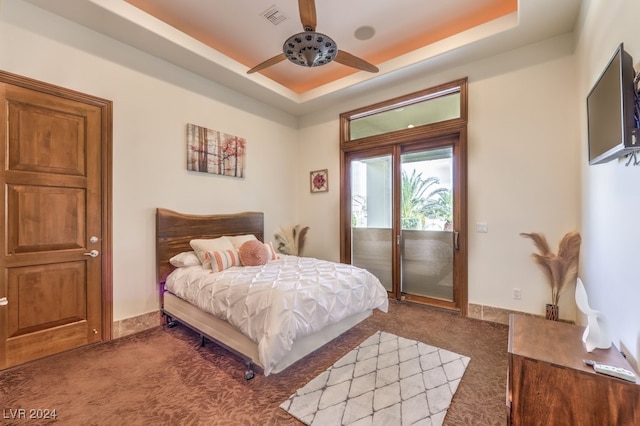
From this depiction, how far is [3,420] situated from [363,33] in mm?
4528

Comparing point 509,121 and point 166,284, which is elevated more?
point 509,121

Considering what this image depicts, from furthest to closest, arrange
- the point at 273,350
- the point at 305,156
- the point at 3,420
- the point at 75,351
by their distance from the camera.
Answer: the point at 305,156 → the point at 75,351 → the point at 273,350 → the point at 3,420

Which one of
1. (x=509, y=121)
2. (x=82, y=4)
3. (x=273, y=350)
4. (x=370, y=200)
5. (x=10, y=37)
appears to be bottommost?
(x=273, y=350)

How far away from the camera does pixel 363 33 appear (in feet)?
10.6

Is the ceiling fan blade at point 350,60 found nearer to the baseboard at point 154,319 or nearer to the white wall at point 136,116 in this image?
the white wall at point 136,116

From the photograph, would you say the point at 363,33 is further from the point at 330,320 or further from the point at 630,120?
the point at 330,320

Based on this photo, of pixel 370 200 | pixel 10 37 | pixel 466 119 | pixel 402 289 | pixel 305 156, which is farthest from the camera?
pixel 305 156

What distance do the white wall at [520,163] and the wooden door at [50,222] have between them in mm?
Result: 4129

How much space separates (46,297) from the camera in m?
2.42

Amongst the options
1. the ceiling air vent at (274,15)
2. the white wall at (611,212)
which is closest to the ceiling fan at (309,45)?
the ceiling air vent at (274,15)

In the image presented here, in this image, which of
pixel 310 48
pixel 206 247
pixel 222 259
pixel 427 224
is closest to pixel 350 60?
pixel 310 48

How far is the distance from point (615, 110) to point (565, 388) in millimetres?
1440

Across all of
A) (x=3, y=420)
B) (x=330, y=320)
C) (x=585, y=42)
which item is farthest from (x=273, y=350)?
(x=585, y=42)

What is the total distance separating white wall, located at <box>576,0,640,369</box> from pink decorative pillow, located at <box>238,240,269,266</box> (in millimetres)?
2929
